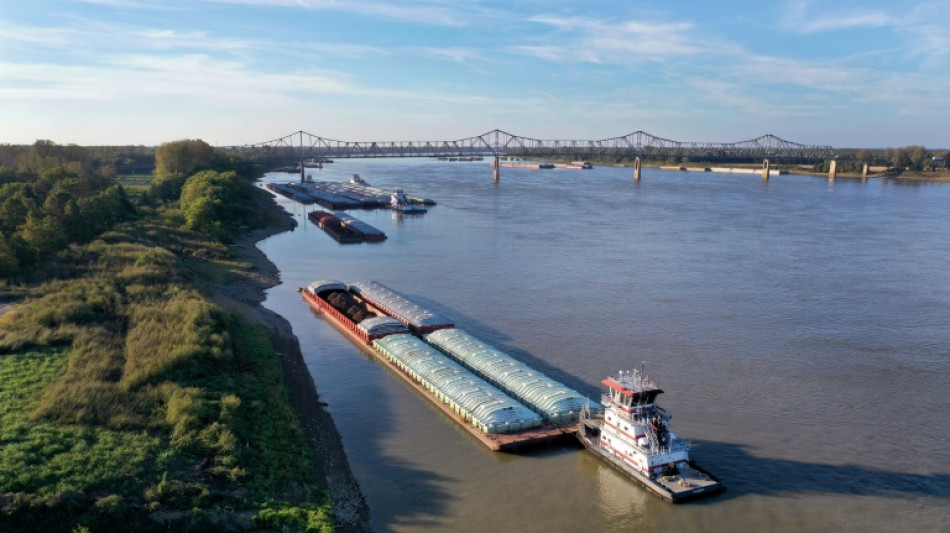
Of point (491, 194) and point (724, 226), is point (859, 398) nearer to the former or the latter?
point (724, 226)

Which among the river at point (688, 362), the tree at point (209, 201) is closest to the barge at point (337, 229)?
the river at point (688, 362)

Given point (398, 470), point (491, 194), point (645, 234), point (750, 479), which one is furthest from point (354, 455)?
point (491, 194)

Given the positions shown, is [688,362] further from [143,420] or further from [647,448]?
[143,420]

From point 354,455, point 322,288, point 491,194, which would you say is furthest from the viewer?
point 491,194

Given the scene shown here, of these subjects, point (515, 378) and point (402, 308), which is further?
point (402, 308)

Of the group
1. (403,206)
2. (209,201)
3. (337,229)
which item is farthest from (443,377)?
(403,206)

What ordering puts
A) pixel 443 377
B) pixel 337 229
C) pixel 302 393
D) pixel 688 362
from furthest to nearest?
pixel 337 229, pixel 688 362, pixel 302 393, pixel 443 377

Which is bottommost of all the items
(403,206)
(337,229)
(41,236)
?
(337,229)
